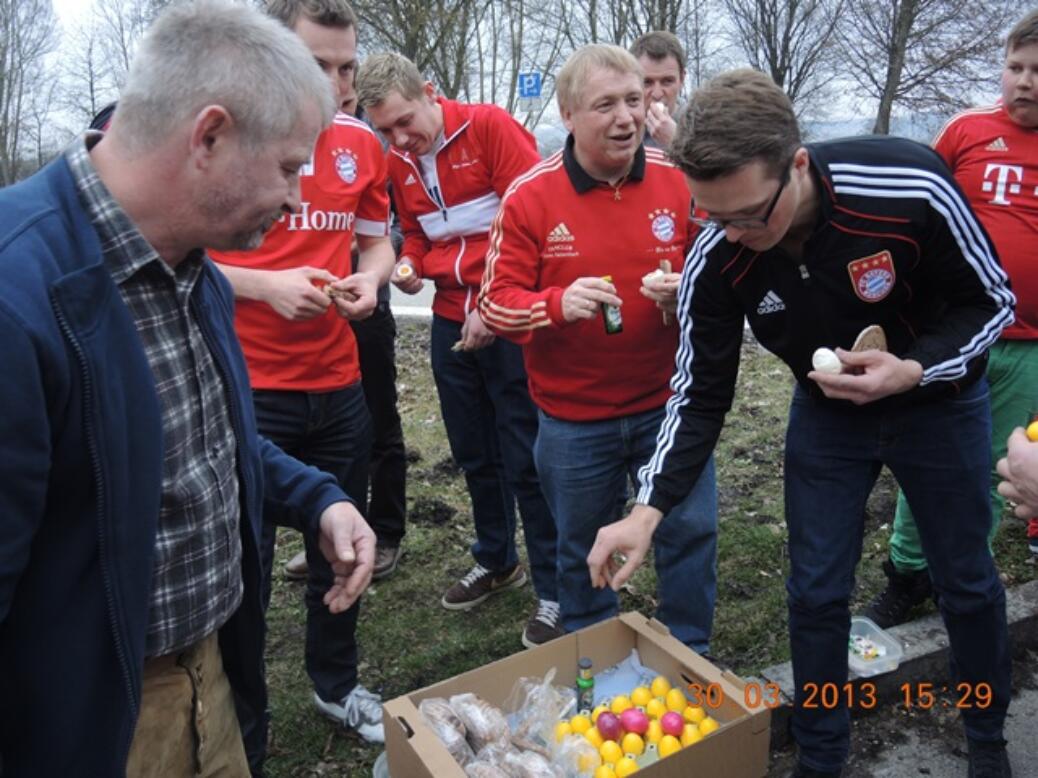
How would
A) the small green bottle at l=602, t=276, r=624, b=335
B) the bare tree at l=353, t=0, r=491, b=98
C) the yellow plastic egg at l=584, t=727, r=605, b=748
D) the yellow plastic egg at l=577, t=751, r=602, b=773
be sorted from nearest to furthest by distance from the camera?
the yellow plastic egg at l=577, t=751, r=602, b=773
the yellow plastic egg at l=584, t=727, r=605, b=748
the small green bottle at l=602, t=276, r=624, b=335
the bare tree at l=353, t=0, r=491, b=98

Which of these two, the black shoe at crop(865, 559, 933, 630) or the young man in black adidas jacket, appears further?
the black shoe at crop(865, 559, 933, 630)

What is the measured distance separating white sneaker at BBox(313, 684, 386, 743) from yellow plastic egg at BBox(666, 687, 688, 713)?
3.45ft

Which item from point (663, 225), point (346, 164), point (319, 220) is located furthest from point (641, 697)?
point (346, 164)

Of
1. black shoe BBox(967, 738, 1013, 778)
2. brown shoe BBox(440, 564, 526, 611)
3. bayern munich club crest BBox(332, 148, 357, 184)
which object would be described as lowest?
brown shoe BBox(440, 564, 526, 611)

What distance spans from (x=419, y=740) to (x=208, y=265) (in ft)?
4.14

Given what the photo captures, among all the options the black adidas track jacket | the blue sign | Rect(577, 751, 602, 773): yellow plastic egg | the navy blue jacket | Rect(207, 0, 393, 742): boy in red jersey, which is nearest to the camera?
the navy blue jacket

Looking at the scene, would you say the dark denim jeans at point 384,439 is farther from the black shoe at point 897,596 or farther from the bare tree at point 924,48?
the bare tree at point 924,48

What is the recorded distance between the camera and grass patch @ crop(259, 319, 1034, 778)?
10.6 feet

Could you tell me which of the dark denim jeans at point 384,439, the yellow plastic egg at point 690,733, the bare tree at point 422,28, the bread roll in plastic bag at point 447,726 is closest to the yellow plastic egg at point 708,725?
the yellow plastic egg at point 690,733

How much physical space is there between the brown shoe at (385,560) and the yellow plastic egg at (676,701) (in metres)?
1.97

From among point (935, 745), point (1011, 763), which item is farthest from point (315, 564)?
point (1011, 763)

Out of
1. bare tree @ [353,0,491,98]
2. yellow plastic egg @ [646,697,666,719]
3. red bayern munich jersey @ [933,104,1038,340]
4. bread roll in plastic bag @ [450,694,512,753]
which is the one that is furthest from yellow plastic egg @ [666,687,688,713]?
bare tree @ [353,0,491,98]

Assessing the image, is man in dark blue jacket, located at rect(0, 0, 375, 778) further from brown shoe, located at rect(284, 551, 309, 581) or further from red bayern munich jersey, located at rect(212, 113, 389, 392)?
brown shoe, located at rect(284, 551, 309, 581)

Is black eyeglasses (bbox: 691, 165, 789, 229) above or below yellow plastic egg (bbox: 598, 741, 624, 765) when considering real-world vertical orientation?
above
